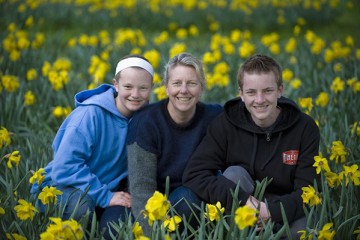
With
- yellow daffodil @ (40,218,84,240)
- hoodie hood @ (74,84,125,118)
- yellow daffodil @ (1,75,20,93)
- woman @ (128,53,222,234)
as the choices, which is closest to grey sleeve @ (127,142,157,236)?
woman @ (128,53,222,234)

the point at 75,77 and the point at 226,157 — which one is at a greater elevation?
the point at 75,77

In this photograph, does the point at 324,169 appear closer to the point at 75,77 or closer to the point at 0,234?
the point at 0,234

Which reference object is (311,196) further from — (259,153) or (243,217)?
(243,217)

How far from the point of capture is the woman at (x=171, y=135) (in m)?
2.93

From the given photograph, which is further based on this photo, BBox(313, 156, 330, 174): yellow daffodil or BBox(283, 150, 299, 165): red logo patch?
BBox(283, 150, 299, 165): red logo patch

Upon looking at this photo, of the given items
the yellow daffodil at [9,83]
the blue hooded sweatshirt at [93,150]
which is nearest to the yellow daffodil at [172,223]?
the blue hooded sweatshirt at [93,150]

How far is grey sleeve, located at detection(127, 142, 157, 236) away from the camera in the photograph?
2.89m

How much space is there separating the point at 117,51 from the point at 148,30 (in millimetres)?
3278

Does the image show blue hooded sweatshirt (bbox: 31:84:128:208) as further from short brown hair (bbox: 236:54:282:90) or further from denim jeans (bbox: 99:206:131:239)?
short brown hair (bbox: 236:54:282:90)

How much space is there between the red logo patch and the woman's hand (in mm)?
915

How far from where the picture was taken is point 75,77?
18.7ft

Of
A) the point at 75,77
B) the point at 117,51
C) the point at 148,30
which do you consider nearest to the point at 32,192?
the point at 75,77

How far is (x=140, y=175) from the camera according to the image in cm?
293

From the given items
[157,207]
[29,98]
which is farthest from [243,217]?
[29,98]
